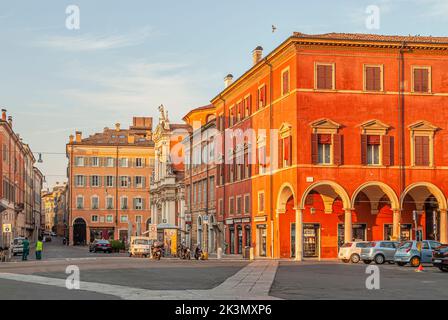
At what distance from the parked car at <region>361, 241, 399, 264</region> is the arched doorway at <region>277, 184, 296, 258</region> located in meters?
8.40

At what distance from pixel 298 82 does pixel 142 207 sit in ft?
250

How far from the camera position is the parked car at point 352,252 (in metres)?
46.3

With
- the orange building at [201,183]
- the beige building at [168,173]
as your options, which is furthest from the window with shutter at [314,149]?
the beige building at [168,173]

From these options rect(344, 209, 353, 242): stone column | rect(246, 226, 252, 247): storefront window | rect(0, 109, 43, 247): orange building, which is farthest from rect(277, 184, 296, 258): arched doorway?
rect(0, 109, 43, 247): orange building

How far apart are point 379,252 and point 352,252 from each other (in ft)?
6.23

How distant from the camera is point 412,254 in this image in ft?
136

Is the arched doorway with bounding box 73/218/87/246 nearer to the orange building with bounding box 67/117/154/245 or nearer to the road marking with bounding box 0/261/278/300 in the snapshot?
the orange building with bounding box 67/117/154/245

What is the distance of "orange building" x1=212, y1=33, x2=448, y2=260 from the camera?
50.7 m

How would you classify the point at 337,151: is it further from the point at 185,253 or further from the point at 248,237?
the point at 185,253

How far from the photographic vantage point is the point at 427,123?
52.0m

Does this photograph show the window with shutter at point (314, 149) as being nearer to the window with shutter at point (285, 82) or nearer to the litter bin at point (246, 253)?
the window with shutter at point (285, 82)

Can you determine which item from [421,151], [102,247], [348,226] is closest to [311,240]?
[348,226]
